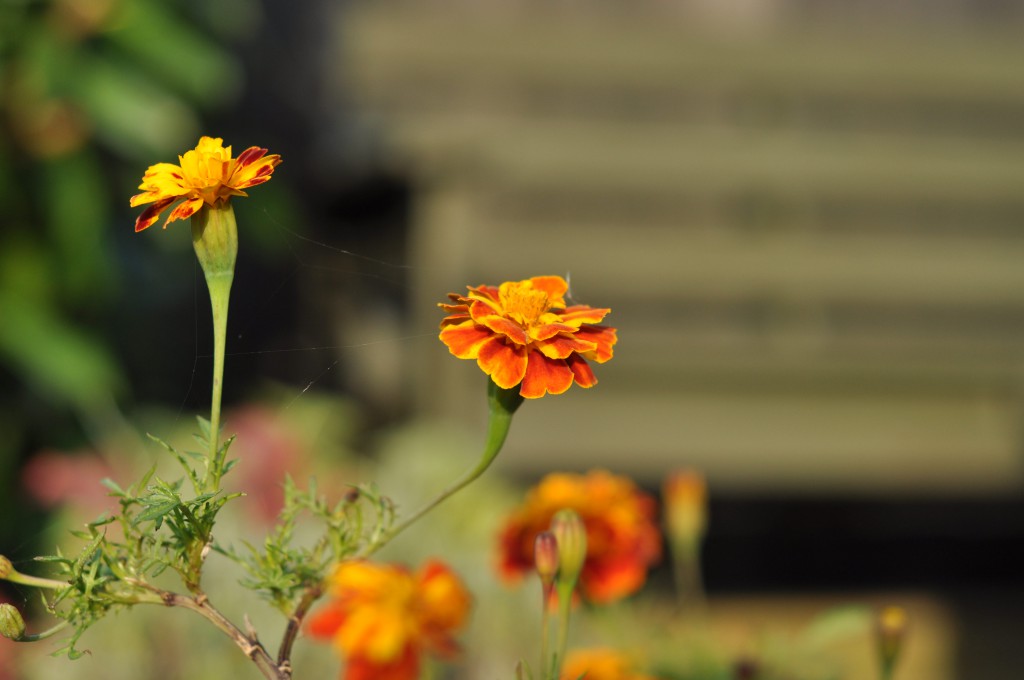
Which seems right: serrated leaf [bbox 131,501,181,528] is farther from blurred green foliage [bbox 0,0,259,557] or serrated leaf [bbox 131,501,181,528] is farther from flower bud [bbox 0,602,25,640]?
blurred green foliage [bbox 0,0,259,557]

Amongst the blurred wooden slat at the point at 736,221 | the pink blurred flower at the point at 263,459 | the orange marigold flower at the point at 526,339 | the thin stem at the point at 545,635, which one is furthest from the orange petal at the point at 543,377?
the blurred wooden slat at the point at 736,221

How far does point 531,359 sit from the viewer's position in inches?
18.7

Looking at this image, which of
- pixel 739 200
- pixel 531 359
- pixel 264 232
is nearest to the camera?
pixel 531 359

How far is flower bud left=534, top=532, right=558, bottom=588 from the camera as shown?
1.73 ft

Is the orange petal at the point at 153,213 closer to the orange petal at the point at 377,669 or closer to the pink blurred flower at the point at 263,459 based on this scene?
the orange petal at the point at 377,669

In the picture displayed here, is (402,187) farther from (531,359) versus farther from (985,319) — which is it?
(531,359)

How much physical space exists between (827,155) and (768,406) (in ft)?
2.29

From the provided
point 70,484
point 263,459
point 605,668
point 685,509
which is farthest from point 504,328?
point 70,484

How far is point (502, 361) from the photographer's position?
18.3 inches

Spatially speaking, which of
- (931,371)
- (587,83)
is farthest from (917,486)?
(587,83)

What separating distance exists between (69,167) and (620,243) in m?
1.17

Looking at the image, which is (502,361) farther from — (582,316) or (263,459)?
(263,459)

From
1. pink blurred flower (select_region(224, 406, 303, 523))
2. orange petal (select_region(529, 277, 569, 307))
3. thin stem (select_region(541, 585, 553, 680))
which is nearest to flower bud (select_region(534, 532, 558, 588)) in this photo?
thin stem (select_region(541, 585, 553, 680))

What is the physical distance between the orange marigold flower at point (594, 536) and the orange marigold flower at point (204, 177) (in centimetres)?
34
